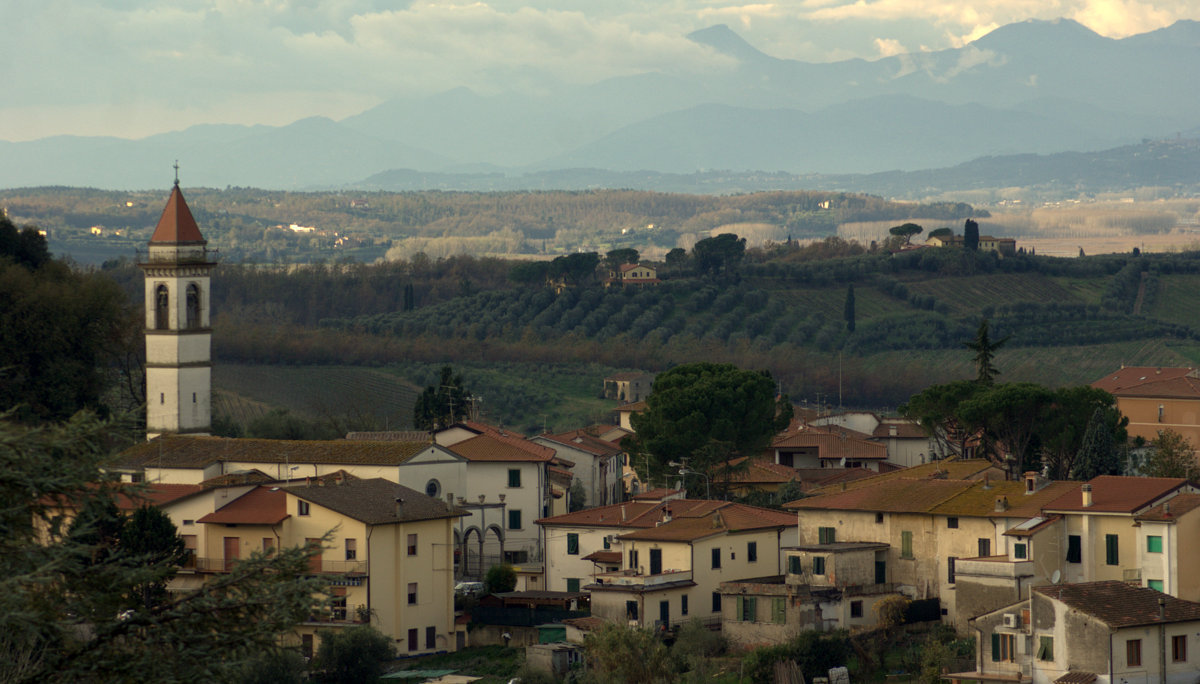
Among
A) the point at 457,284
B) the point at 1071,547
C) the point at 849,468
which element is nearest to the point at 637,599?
the point at 1071,547

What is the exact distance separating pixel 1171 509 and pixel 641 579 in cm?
995

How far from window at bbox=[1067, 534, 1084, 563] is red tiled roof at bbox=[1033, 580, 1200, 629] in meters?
3.05

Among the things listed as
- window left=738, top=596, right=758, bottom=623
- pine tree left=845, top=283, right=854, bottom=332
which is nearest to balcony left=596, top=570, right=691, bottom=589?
window left=738, top=596, right=758, bottom=623

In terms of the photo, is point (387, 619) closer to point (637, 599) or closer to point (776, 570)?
point (637, 599)

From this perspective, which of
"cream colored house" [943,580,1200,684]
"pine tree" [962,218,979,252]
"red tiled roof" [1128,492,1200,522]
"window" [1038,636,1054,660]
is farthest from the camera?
"pine tree" [962,218,979,252]

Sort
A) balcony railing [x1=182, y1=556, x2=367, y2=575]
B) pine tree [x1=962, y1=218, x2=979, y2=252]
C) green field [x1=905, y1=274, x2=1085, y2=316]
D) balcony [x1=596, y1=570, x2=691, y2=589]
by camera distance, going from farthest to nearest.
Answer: pine tree [x1=962, y1=218, x2=979, y2=252]
green field [x1=905, y1=274, x2=1085, y2=316]
balcony railing [x1=182, y1=556, x2=367, y2=575]
balcony [x1=596, y1=570, x2=691, y2=589]

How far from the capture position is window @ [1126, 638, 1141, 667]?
29.3 meters

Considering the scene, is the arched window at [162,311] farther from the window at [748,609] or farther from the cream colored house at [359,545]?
the window at [748,609]

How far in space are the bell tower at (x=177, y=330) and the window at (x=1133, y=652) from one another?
2886 centimetres

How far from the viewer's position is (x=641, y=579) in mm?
35844

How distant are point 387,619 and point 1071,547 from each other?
13.3 metres

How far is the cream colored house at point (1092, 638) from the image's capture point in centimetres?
2919

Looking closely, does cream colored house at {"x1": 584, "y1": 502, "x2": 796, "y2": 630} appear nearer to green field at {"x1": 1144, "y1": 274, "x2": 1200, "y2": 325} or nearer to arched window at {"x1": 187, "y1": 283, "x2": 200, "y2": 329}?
arched window at {"x1": 187, "y1": 283, "x2": 200, "y2": 329}

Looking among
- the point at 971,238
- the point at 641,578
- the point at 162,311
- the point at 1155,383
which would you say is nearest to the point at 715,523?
the point at 641,578
